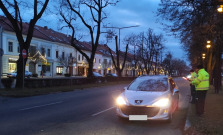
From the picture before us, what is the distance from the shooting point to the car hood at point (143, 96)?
6981 mm

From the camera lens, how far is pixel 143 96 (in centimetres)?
727

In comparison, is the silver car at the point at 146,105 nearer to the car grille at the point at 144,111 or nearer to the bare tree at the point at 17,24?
the car grille at the point at 144,111

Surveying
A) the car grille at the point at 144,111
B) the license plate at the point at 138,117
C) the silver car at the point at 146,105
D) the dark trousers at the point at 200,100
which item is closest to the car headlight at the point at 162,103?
the silver car at the point at 146,105

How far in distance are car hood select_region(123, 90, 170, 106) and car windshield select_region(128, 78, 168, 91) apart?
463mm

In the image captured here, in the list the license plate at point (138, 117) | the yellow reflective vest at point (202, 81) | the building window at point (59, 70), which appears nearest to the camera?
the license plate at point (138, 117)

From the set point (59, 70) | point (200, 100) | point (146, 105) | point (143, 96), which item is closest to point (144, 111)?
point (146, 105)

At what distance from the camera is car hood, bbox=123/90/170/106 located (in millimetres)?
6981

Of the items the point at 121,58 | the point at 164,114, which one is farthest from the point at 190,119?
the point at 121,58

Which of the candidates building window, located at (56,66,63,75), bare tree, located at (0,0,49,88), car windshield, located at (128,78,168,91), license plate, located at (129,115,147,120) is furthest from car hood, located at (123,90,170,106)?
building window, located at (56,66,63,75)

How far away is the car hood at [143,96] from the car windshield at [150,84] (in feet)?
1.52

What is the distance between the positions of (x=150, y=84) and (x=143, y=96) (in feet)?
4.28

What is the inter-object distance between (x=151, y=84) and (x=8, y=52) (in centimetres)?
4054

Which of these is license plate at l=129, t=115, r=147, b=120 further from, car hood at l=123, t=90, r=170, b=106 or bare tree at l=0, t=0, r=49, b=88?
bare tree at l=0, t=0, r=49, b=88

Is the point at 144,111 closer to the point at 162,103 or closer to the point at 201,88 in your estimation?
the point at 162,103
